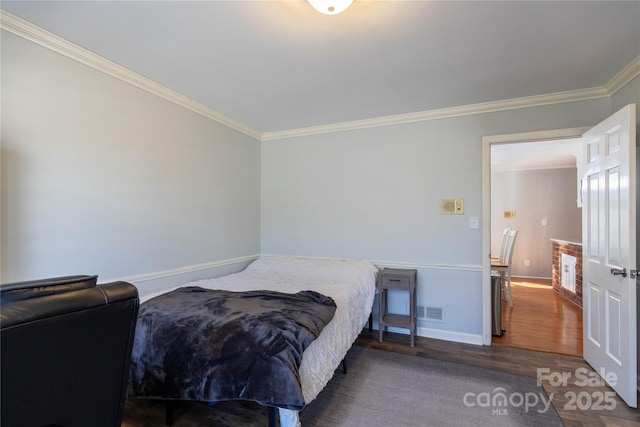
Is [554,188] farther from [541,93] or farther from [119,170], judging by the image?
[119,170]

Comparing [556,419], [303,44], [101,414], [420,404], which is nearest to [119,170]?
[303,44]

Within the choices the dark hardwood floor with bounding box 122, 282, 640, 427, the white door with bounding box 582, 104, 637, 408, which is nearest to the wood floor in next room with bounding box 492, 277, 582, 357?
the dark hardwood floor with bounding box 122, 282, 640, 427

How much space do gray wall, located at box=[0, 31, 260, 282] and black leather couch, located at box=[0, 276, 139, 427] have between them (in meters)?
1.44

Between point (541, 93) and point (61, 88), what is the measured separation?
13.0ft

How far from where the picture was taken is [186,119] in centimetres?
293

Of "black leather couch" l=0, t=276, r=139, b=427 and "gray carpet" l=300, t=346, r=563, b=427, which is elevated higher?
"black leather couch" l=0, t=276, r=139, b=427

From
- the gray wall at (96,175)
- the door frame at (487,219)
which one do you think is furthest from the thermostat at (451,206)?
the gray wall at (96,175)

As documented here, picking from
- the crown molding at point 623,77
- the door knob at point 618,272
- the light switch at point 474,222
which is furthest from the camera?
the light switch at point 474,222

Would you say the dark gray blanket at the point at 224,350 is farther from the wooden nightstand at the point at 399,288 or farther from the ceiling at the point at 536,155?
the ceiling at the point at 536,155

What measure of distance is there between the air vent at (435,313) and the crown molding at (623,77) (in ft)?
8.36

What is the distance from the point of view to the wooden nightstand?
3.03 meters

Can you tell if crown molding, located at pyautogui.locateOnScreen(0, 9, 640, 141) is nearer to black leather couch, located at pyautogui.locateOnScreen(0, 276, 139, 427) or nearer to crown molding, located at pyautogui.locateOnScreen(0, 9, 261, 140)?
crown molding, located at pyautogui.locateOnScreen(0, 9, 261, 140)

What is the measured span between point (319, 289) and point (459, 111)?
93.6 inches

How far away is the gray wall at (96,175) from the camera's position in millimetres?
1808
